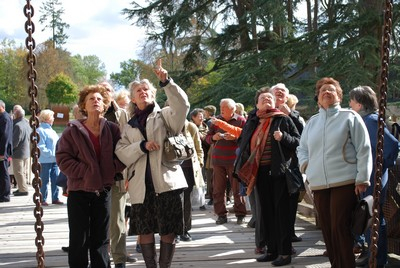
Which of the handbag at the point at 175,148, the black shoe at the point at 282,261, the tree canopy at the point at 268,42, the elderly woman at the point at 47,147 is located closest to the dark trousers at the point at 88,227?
the handbag at the point at 175,148

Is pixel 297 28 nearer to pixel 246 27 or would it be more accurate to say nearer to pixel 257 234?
pixel 246 27

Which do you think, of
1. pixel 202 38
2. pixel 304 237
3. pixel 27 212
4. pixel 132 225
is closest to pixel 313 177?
pixel 132 225

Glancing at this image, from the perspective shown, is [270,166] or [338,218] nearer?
[338,218]

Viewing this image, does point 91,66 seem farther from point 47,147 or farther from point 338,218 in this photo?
point 338,218

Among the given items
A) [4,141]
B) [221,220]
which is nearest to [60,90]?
[4,141]

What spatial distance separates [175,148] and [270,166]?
1545 millimetres

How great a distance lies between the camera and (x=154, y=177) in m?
5.60

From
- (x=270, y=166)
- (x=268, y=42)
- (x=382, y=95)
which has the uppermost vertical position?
(x=268, y=42)

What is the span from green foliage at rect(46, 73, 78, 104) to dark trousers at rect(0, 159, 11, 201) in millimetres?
52739

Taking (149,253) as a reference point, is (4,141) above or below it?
above

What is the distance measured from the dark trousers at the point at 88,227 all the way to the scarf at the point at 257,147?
1742mm

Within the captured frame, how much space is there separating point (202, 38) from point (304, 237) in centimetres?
1681

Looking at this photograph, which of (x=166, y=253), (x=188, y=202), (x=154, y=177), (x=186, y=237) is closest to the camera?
(x=154, y=177)

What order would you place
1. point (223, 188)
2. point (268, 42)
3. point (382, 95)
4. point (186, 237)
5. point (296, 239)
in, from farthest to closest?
point (268, 42)
point (223, 188)
point (186, 237)
point (296, 239)
point (382, 95)
